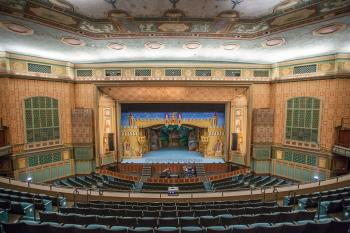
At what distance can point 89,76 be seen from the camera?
47.0 feet

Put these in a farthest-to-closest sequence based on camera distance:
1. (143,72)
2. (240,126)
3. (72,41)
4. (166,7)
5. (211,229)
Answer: (240,126) < (143,72) < (72,41) < (166,7) < (211,229)

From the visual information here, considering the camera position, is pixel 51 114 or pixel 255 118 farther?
pixel 255 118

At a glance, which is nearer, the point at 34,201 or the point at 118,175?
the point at 34,201

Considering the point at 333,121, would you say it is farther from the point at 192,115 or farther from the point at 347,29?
the point at 192,115

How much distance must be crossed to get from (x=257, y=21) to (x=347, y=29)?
436 cm

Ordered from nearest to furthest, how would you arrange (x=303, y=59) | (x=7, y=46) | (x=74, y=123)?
(x=7, y=46)
(x=303, y=59)
(x=74, y=123)

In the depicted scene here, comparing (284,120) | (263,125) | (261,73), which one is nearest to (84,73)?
(261,73)

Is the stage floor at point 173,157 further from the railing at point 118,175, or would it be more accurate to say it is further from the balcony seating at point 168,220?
the balcony seating at point 168,220

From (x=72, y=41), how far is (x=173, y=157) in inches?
486

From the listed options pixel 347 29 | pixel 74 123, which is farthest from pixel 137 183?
pixel 347 29

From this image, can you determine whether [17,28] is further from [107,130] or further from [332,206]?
[332,206]

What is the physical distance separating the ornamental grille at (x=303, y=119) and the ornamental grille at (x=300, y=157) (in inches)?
40.1

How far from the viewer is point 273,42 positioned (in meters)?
10.2

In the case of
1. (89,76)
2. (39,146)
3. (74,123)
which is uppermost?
(89,76)
